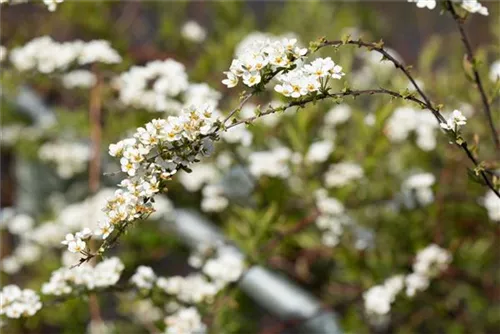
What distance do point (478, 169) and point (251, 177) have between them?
82cm

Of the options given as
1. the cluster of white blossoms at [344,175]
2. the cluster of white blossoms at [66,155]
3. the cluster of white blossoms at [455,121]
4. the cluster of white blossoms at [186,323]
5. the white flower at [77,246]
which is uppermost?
the cluster of white blossoms at [66,155]

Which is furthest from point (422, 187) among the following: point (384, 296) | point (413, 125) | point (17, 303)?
point (17, 303)

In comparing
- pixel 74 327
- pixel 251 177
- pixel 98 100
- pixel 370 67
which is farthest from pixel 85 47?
pixel 370 67

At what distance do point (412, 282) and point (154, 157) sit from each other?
0.70 metres

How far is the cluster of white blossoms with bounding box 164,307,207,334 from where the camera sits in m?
1.18

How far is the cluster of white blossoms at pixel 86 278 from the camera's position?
1.11 metres

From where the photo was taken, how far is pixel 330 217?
1521 millimetres

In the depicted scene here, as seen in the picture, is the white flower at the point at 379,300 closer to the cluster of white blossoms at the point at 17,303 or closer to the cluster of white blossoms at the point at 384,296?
the cluster of white blossoms at the point at 384,296

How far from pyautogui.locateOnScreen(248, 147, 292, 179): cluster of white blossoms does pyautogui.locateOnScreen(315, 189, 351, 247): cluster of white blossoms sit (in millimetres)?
91

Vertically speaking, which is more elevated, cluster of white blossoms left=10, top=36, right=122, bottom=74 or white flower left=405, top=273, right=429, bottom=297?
cluster of white blossoms left=10, top=36, right=122, bottom=74

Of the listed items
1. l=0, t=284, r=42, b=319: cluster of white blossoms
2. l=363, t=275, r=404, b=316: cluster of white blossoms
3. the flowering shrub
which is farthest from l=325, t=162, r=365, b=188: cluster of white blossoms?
l=0, t=284, r=42, b=319: cluster of white blossoms

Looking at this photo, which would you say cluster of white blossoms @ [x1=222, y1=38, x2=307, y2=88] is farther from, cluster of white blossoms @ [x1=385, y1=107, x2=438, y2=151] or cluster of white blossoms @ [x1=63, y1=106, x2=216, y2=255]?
cluster of white blossoms @ [x1=385, y1=107, x2=438, y2=151]

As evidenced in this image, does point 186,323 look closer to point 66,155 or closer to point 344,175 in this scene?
point 344,175

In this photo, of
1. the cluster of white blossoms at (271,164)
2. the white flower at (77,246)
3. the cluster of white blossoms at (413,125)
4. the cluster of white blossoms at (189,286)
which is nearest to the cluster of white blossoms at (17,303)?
the cluster of white blossoms at (189,286)
